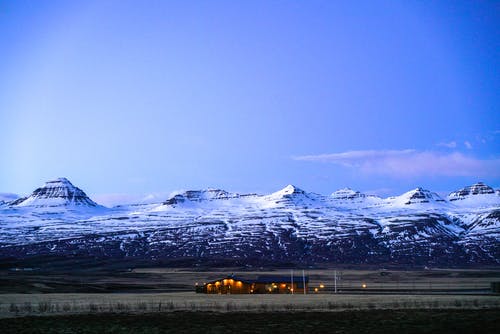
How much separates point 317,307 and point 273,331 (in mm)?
20769

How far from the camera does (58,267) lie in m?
194

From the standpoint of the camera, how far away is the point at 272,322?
50.1 metres

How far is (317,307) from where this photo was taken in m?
64.3

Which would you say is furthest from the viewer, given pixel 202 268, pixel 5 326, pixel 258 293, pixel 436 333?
pixel 202 268

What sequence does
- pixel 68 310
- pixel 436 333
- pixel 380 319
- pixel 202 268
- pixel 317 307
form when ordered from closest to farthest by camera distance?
pixel 436 333
pixel 380 319
pixel 68 310
pixel 317 307
pixel 202 268

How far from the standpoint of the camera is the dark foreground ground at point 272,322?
44969mm

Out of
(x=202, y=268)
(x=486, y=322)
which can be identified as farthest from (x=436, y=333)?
(x=202, y=268)

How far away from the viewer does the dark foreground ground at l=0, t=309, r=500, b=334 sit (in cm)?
4497

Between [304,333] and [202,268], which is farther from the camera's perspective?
[202,268]

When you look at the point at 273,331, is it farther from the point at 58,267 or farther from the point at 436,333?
the point at 58,267

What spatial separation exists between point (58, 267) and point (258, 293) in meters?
116

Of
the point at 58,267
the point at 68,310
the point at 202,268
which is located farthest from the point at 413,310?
the point at 58,267

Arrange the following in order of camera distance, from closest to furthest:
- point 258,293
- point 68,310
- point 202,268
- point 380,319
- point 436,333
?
point 436,333 < point 380,319 < point 68,310 < point 258,293 < point 202,268

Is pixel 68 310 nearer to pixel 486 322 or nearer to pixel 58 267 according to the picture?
pixel 486 322
